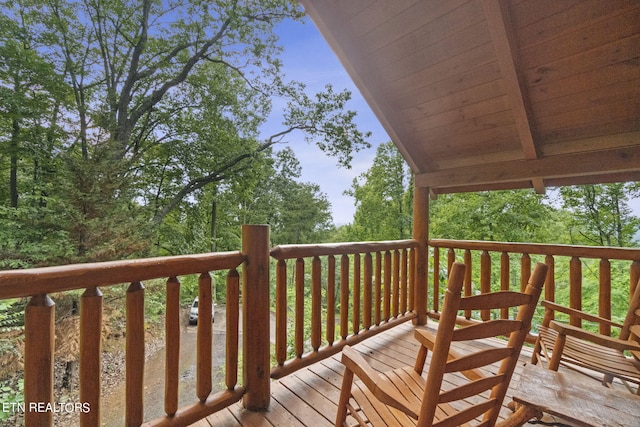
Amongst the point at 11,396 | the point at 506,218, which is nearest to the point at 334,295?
the point at 11,396

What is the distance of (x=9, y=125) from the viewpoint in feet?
→ 22.4

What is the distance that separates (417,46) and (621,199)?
29.8 ft

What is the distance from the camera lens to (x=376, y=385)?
37.4 inches

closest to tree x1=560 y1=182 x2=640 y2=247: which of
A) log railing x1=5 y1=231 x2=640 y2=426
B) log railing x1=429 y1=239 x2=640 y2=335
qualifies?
log railing x1=429 y1=239 x2=640 y2=335

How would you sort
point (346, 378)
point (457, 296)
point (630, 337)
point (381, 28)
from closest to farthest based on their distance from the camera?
point (457, 296), point (346, 378), point (630, 337), point (381, 28)

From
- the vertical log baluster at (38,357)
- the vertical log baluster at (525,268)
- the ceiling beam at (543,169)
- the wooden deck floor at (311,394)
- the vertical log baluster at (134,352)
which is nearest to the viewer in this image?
the vertical log baluster at (38,357)

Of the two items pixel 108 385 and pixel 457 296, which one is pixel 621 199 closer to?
pixel 457 296

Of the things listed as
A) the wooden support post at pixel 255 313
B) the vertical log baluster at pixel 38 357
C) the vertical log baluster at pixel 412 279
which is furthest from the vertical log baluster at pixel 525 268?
the vertical log baluster at pixel 38 357

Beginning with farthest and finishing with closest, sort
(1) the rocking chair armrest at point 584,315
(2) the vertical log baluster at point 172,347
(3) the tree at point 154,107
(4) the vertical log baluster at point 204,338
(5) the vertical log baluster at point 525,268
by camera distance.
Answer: (3) the tree at point 154,107
(5) the vertical log baluster at point 525,268
(1) the rocking chair armrest at point 584,315
(4) the vertical log baluster at point 204,338
(2) the vertical log baluster at point 172,347

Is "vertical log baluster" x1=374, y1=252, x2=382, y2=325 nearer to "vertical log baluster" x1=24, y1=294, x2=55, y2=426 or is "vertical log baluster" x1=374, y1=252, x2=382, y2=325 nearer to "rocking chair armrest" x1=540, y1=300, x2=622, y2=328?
"rocking chair armrest" x1=540, y1=300, x2=622, y2=328

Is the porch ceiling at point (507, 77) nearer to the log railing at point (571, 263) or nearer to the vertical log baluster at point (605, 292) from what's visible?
the log railing at point (571, 263)

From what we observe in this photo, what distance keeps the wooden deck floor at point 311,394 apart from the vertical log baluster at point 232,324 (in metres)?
0.19

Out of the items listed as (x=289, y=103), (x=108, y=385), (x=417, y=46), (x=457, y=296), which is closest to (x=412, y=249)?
(x=417, y=46)

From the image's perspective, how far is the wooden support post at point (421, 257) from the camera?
3053mm
